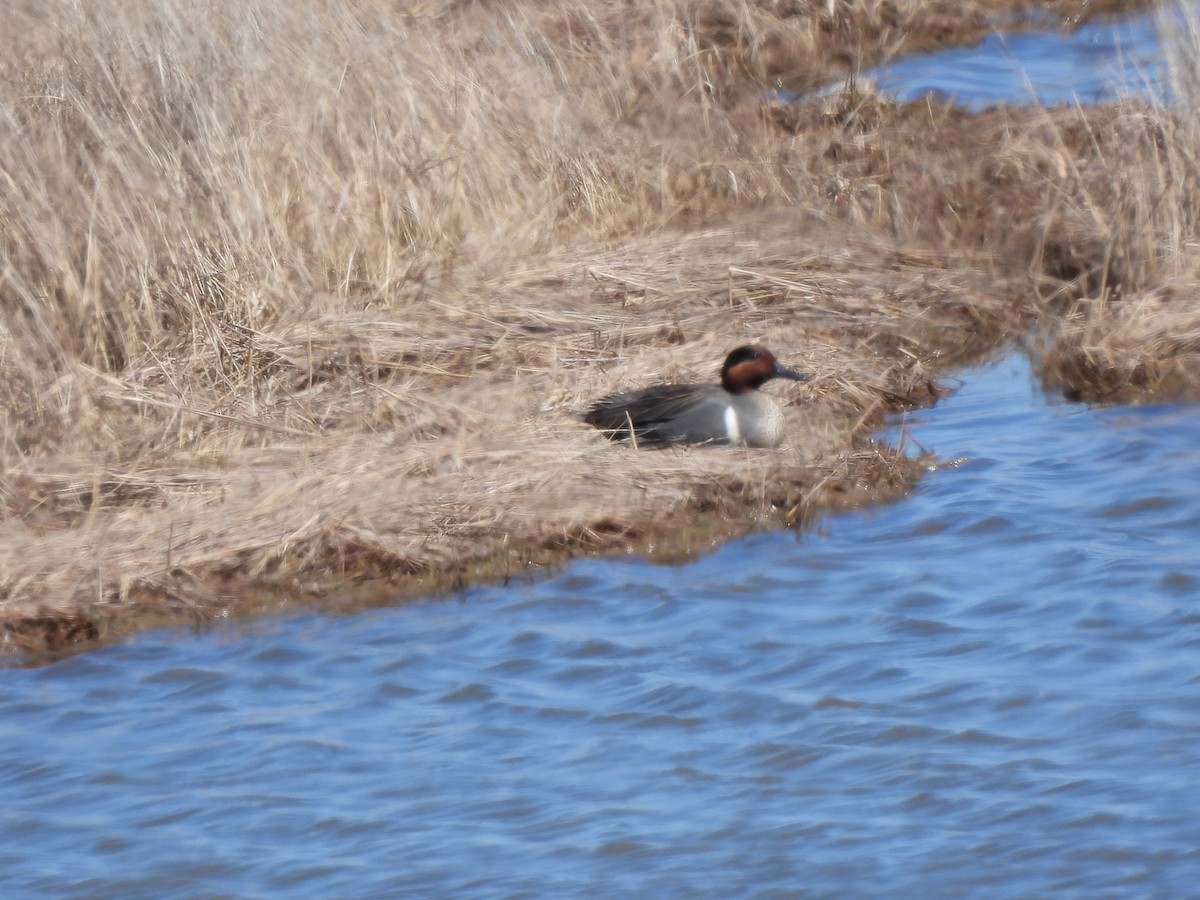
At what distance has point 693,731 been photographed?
17.2 feet

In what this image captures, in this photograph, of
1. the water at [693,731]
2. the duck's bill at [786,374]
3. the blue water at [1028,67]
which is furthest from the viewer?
the blue water at [1028,67]

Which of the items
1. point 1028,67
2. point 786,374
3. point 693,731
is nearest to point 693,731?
point 693,731

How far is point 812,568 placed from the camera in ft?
21.5

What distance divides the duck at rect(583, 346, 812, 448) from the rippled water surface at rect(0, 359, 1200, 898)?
616mm

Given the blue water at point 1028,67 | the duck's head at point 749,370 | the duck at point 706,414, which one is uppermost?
the blue water at point 1028,67

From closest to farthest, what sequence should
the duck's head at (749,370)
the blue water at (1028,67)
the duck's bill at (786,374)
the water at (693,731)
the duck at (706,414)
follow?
the water at (693,731)
the duck at (706,414)
the duck's head at (749,370)
the duck's bill at (786,374)
the blue water at (1028,67)

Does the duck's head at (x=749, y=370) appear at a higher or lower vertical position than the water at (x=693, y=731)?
higher

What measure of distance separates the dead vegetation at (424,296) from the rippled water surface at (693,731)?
1.23 ft

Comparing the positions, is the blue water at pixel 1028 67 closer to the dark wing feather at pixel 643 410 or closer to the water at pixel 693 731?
the dark wing feather at pixel 643 410

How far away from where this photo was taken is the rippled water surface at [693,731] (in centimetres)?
454

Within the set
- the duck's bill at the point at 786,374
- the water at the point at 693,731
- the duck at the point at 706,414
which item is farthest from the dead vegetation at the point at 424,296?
the water at the point at 693,731

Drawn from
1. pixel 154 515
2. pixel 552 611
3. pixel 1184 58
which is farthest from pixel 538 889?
pixel 1184 58

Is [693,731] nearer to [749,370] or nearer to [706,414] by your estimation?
[706,414]

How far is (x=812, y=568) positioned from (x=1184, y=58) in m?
3.53
